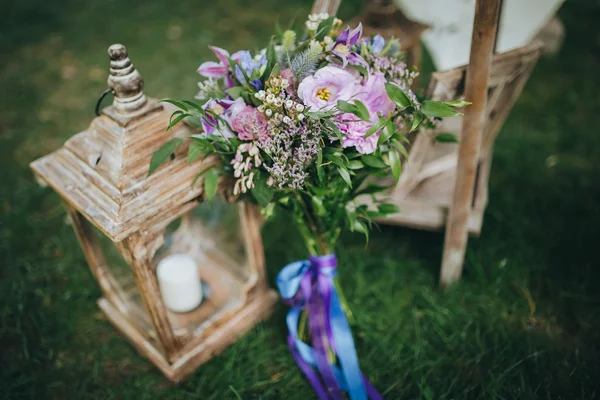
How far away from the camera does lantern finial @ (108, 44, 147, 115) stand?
54.7 inches

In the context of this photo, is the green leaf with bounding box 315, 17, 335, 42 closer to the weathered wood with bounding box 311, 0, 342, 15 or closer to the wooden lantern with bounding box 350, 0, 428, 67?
the weathered wood with bounding box 311, 0, 342, 15

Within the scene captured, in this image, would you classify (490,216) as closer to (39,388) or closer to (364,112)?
(364,112)

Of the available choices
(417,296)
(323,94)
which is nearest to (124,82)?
(323,94)

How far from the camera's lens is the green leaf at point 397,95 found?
1.26 meters

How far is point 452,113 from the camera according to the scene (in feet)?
4.09

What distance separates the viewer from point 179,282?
6.17 feet

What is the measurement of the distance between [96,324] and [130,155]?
A: 0.99m

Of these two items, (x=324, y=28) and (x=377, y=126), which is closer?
(x=377, y=126)

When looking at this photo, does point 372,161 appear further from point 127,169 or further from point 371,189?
point 127,169

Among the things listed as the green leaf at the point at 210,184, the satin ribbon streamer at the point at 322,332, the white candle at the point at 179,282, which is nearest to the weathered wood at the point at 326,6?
the green leaf at the point at 210,184

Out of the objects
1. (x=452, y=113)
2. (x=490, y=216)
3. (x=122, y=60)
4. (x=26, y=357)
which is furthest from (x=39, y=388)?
(x=490, y=216)

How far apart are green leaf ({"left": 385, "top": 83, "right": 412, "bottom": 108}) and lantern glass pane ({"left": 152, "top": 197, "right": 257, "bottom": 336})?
817mm

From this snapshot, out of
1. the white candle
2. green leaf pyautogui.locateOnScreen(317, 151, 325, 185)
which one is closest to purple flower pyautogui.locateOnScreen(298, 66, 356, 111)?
green leaf pyautogui.locateOnScreen(317, 151, 325, 185)

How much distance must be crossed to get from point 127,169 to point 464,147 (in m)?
1.09
